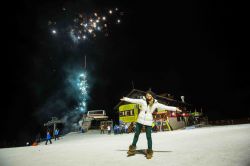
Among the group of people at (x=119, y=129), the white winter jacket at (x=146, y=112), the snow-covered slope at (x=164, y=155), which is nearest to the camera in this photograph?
the snow-covered slope at (x=164, y=155)

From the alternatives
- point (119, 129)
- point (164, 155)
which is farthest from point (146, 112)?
point (119, 129)

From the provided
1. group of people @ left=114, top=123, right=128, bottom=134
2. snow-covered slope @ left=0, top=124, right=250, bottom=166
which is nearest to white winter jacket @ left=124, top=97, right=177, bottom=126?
snow-covered slope @ left=0, top=124, right=250, bottom=166

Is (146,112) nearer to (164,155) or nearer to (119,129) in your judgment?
(164,155)

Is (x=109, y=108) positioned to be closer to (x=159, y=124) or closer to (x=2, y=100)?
(x=2, y=100)

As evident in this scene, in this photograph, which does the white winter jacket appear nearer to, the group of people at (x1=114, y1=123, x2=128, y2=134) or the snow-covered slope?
the snow-covered slope

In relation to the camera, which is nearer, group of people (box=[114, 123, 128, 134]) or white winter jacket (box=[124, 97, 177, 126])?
white winter jacket (box=[124, 97, 177, 126])

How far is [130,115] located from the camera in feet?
129

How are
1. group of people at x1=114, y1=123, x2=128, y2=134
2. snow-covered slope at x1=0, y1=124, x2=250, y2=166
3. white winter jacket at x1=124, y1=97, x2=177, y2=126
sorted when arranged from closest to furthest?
snow-covered slope at x1=0, y1=124, x2=250, y2=166 < white winter jacket at x1=124, y1=97, x2=177, y2=126 < group of people at x1=114, y1=123, x2=128, y2=134

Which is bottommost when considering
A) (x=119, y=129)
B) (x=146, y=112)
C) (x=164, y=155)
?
(x=119, y=129)

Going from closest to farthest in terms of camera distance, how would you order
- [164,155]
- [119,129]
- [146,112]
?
[164,155] < [146,112] < [119,129]

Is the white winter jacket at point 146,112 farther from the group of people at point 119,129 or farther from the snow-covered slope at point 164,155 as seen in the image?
the group of people at point 119,129

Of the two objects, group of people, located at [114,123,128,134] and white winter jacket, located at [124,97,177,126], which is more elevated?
white winter jacket, located at [124,97,177,126]

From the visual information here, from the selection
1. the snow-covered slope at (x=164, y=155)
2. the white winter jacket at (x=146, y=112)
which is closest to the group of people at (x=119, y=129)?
the snow-covered slope at (x=164, y=155)

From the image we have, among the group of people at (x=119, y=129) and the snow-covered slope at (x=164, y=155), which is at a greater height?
the snow-covered slope at (x=164, y=155)
